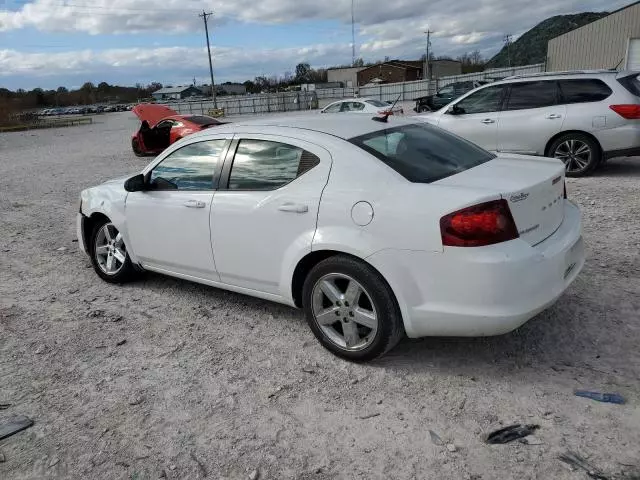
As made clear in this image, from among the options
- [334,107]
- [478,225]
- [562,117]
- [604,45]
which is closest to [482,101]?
[562,117]

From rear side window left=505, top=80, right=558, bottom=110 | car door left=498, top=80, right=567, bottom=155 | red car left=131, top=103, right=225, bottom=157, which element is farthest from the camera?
red car left=131, top=103, right=225, bottom=157

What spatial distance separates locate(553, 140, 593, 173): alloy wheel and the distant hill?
8285 centimetres

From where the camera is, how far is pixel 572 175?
29.1 feet

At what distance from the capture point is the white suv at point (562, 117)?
8.22m

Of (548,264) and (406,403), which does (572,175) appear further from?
(406,403)

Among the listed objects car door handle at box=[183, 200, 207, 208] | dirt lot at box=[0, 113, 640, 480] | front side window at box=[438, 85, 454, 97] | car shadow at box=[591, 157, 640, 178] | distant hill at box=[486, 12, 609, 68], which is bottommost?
dirt lot at box=[0, 113, 640, 480]

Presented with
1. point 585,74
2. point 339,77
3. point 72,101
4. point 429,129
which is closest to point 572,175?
point 585,74

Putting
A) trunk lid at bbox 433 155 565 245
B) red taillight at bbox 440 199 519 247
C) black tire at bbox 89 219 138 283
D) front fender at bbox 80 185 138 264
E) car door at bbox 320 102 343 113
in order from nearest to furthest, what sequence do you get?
1. red taillight at bbox 440 199 519 247
2. trunk lid at bbox 433 155 565 245
3. front fender at bbox 80 185 138 264
4. black tire at bbox 89 219 138 283
5. car door at bbox 320 102 343 113

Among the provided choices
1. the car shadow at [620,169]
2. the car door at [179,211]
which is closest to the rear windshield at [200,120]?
the car shadow at [620,169]

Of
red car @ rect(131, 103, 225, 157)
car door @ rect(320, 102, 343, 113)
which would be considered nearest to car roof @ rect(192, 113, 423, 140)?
red car @ rect(131, 103, 225, 157)

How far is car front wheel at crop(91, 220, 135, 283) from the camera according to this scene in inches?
201

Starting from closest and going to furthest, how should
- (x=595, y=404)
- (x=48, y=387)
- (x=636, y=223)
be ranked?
(x=595, y=404)
(x=48, y=387)
(x=636, y=223)

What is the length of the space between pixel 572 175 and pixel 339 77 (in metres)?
98.2

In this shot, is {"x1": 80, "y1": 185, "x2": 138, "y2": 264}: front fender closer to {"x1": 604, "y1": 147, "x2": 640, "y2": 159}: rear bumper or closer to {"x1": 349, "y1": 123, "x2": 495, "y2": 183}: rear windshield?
{"x1": 349, "y1": 123, "x2": 495, "y2": 183}: rear windshield
